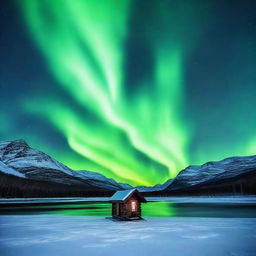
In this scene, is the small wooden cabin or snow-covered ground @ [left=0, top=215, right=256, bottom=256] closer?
snow-covered ground @ [left=0, top=215, right=256, bottom=256]

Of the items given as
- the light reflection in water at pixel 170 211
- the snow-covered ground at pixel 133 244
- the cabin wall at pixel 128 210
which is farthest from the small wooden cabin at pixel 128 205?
the snow-covered ground at pixel 133 244

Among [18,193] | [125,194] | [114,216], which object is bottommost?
[114,216]

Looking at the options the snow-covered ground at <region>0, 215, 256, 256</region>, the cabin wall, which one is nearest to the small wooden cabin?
the cabin wall

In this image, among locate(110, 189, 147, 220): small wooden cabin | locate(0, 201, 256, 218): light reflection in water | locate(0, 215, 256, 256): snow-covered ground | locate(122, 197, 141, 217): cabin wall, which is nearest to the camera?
locate(0, 215, 256, 256): snow-covered ground

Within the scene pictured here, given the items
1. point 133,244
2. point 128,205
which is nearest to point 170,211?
point 128,205

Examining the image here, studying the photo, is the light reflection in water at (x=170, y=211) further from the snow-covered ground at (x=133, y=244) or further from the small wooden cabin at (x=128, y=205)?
the snow-covered ground at (x=133, y=244)

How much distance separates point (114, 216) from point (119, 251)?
17.1 meters

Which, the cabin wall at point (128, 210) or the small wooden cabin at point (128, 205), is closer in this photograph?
the small wooden cabin at point (128, 205)

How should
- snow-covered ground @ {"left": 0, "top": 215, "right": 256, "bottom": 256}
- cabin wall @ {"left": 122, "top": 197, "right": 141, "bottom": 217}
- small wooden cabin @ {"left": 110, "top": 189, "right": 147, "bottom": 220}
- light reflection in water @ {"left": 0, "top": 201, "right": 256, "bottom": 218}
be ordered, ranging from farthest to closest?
light reflection in water @ {"left": 0, "top": 201, "right": 256, "bottom": 218} → cabin wall @ {"left": 122, "top": 197, "right": 141, "bottom": 217} → small wooden cabin @ {"left": 110, "top": 189, "right": 147, "bottom": 220} → snow-covered ground @ {"left": 0, "top": 215, "right": 256, "bottom": 256}

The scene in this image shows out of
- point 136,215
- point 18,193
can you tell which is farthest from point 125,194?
point 18,193

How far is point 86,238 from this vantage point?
17.0m

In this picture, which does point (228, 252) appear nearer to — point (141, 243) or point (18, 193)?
point (141, 243)

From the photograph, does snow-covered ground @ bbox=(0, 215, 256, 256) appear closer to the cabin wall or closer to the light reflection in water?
the cabin wall

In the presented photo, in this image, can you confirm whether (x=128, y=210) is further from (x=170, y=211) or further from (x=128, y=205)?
(x=170, y=211)
